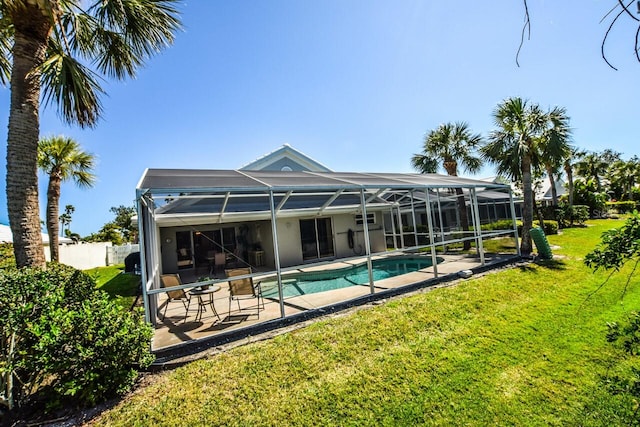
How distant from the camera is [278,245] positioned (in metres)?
14.1

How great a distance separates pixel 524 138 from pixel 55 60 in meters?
14.5

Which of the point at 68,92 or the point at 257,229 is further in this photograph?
the point at 257,229

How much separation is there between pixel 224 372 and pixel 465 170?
1835cm

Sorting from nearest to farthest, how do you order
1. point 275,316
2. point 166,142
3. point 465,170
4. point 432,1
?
point 432,1 < point 275,316 < point 166,142 < point 465,170

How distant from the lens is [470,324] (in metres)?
5.73

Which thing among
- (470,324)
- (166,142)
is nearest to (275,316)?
(470,324)

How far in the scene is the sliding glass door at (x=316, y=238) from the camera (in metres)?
15.2

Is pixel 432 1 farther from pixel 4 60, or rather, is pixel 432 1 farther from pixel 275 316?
pixel 4 60

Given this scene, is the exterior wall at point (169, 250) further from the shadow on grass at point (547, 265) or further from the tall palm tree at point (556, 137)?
the tall palm tree at point (556, 137)

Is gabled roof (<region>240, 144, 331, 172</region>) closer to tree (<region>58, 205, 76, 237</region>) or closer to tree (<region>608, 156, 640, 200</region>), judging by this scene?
tree (<region>608, 156, 640, 200</region>)

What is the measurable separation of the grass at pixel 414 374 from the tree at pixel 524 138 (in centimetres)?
589

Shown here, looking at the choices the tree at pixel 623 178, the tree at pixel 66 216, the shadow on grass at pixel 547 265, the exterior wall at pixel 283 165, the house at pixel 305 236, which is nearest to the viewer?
the house at pixel 305 236

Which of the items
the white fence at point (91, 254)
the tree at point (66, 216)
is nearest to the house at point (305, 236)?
the white fence at point (91, 254)

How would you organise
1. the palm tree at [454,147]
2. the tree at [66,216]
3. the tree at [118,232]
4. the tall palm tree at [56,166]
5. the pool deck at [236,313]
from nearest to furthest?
the pool deck at [236,313] < the tall palm tree at [56,166] < the palm tree at [454,147] < the tree at [118,232] < the tree at [66,216]
